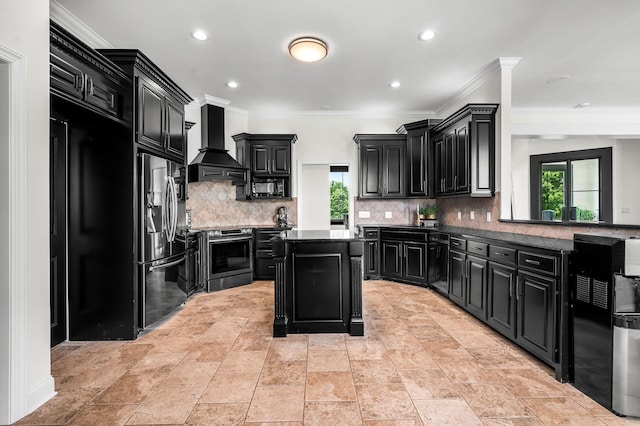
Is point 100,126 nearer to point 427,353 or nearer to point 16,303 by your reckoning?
point 16,303

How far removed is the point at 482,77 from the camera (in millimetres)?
4129

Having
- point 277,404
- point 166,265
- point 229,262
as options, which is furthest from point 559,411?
point 229,262

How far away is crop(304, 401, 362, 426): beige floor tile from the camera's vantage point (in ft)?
5.68

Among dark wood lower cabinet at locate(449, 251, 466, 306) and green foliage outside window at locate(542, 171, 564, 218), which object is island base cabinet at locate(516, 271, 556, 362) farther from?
green foliage outside window at locate(542, 171, 564, 218)

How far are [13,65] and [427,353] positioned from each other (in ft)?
11.7

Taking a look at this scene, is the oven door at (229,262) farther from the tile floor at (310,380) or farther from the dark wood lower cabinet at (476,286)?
the dark wood lower cabinet at (476,286)

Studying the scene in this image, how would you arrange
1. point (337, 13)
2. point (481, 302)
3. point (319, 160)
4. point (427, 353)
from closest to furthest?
point (427, 353) < point (337, 13) < point (481, 302) < point (319, 160)

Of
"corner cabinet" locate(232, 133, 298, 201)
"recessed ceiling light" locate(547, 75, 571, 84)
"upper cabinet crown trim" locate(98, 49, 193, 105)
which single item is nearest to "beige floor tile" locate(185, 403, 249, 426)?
"upper cabinet crown trim" locate(98, 49, 193, 105)

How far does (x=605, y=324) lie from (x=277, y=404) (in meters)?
2.17

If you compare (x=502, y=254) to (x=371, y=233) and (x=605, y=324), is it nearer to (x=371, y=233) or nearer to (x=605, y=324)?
(x=605, y=324)

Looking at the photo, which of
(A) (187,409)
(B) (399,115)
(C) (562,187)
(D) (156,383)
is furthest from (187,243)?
(C) (562,187)

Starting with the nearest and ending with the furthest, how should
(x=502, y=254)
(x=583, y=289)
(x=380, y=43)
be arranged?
(x=583, y=289) → (x=502, y=254) → (x=380, y=43)

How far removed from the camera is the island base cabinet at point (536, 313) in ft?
7.49

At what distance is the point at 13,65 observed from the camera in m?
1.77
